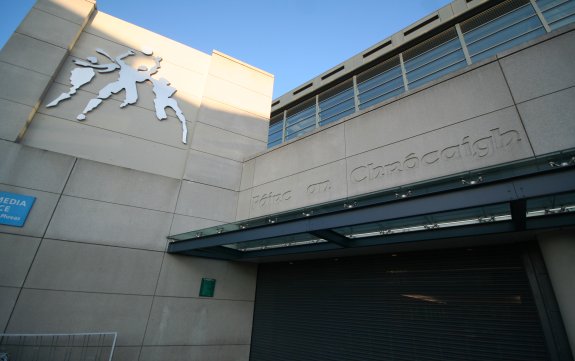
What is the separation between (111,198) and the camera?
26.2ft

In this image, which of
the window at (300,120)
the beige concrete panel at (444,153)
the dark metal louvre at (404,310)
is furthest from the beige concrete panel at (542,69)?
Result: the window at (300,120)

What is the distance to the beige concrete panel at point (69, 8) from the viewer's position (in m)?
8.96

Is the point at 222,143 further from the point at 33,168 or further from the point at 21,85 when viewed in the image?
the point at 21,85

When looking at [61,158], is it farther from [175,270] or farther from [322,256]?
[322,256]

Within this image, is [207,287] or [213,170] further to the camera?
[213,170]

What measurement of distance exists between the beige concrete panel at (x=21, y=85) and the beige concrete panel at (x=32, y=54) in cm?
19

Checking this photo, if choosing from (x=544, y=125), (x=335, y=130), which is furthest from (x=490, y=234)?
(x=335, y=130)

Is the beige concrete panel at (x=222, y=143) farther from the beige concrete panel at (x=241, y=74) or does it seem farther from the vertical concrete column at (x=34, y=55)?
the vertical concrete column at (x=34, y=55)

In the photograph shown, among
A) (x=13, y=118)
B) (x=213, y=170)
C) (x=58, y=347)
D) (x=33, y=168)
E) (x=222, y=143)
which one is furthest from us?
(x=222, y=143)

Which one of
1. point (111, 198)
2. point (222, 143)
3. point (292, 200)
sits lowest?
point (111, 198)

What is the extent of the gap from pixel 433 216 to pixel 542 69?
11.5 ft

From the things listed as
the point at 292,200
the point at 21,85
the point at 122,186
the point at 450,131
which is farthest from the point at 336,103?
the point at 21,85

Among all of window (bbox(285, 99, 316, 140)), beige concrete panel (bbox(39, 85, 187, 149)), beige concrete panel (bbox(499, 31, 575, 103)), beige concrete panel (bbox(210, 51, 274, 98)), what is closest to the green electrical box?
beige concrete panel (bbox(39, 85, 187, 149))

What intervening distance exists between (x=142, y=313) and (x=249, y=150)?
6175 mm
